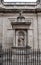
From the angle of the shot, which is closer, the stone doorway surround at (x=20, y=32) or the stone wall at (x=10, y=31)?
the stone doorway surround at (x=20, y=32)

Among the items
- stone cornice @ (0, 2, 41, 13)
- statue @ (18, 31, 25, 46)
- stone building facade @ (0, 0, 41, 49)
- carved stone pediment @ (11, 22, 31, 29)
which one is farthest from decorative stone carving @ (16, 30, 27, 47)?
stone cornice @ (0, 2, 41, 13)

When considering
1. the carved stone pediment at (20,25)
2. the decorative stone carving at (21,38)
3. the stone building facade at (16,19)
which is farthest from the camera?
the stone building facade at (16,19)

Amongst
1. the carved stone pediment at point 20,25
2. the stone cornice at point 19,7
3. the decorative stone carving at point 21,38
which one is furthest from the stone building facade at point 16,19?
the carved stone pediment at point 20,25

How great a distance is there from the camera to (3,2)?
16.3m

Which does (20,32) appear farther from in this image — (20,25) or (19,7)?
(19,7)

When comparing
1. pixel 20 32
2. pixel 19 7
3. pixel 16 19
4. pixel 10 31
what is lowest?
pixel 20 32

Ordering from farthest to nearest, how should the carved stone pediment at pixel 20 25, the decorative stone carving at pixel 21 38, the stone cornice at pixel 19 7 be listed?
the stone cornice at pixel 19 7 < the decorative stone carving at pixel 21 38 < the carved stone pediment at pixel 20 25

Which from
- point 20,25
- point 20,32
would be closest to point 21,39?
point 20,32

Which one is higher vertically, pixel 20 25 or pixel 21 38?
pixel 20 25

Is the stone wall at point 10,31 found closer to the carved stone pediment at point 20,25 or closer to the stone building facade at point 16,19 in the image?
the stone building facade at point 16,19

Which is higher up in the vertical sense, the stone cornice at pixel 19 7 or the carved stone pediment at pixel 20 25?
the stone cornice at pixel 19 7

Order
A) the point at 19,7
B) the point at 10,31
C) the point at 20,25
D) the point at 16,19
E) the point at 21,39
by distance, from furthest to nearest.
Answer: the point at 19,7 < the point at 10,31 < the point at 16,19 < the point at 21,39 < the point at 20,25

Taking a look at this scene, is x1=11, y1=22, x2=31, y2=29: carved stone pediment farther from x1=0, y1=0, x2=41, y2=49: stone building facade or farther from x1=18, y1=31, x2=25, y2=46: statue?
x1=0, y1=0, x2=41, y2=49: stone building facade

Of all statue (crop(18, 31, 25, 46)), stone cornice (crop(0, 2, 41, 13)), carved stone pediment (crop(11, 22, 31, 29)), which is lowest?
statue (crop(18, 31, 25, 46))
